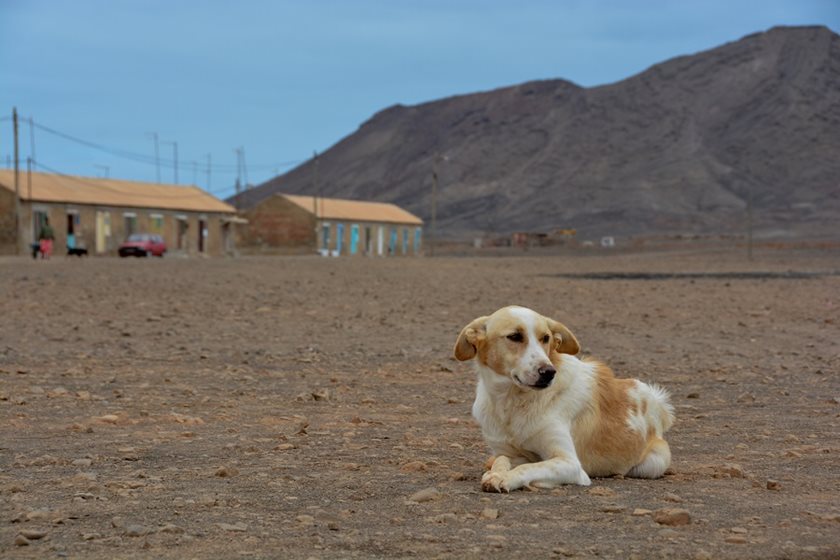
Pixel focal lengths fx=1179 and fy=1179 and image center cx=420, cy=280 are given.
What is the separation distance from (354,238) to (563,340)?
94.1m

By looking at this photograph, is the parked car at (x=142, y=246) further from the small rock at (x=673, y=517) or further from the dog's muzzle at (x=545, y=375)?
the small rock at (x=673, y=517)

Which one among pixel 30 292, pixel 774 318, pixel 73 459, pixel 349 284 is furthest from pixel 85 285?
pixel 73 459

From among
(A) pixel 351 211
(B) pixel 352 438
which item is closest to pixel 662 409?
(B) pixel 352 438

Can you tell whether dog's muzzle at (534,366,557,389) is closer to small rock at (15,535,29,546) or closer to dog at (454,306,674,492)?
dog at (454,306,674,492)

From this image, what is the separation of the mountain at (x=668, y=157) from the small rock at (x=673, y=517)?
118 m

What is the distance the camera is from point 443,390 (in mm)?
12289

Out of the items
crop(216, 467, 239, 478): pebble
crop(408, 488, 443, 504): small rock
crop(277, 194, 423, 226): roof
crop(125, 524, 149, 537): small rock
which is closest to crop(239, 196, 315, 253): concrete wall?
crop(277, 194, 423, 226): roof

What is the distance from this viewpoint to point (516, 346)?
6.86 metres

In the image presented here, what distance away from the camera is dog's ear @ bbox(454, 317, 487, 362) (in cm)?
703

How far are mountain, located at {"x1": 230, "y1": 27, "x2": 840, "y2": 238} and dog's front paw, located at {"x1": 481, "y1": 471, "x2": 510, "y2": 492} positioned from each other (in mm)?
117744

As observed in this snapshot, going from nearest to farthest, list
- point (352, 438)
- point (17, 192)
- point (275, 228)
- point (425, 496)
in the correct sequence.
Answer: point (425, 496), point (352, 438), point (17, 192), point (275, 228)

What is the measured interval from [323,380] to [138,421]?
11.7 feet

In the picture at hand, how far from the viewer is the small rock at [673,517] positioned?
18.4ft

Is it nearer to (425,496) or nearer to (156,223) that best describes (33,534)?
(425,496)
